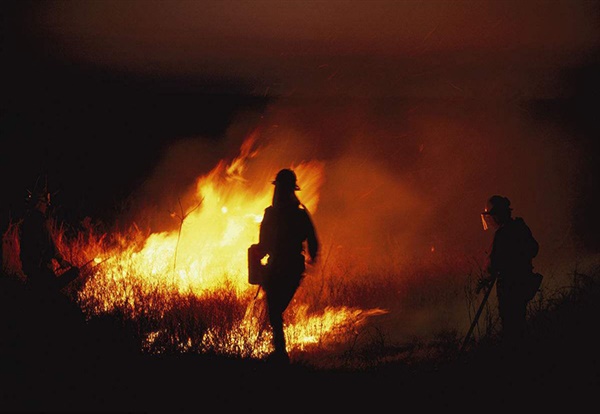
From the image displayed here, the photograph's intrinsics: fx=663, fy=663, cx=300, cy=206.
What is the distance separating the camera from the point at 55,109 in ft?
148

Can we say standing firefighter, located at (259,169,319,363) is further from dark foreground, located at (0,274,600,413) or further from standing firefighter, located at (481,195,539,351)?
standing firefighter, located at (481,195,539,351)

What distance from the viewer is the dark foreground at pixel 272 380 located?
18.3 ft

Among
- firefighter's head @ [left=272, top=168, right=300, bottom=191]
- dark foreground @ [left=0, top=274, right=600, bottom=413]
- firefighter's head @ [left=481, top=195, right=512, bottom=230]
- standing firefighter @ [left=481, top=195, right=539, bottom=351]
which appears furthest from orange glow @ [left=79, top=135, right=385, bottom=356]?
firefighter's head @ [left=481, top=195, right=512, bottom=230]

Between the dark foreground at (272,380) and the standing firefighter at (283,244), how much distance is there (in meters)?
0.69

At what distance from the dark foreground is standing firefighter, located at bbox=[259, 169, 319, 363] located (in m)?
0.69

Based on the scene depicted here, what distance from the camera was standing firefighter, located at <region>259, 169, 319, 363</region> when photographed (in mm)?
7164

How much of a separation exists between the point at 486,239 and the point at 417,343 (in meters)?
14.7

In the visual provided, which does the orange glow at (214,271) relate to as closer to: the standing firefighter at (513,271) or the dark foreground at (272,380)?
the dark foreground at (272,380)

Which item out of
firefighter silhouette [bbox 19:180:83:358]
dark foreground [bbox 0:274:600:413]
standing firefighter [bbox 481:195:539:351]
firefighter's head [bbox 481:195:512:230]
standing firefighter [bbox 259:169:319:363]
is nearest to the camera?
dark foreground [bbox 0:274:600:413]

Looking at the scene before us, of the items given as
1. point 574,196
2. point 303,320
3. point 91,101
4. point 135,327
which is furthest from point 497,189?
point 91,101

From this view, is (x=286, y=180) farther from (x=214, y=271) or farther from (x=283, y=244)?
(x=214, y=271)

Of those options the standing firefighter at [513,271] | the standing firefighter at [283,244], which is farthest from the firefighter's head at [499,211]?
the standing firefighter at [283,244]

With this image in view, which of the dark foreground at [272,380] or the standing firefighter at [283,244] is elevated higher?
the standing firefighter at [283,244]

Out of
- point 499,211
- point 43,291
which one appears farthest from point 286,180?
point 43,291
